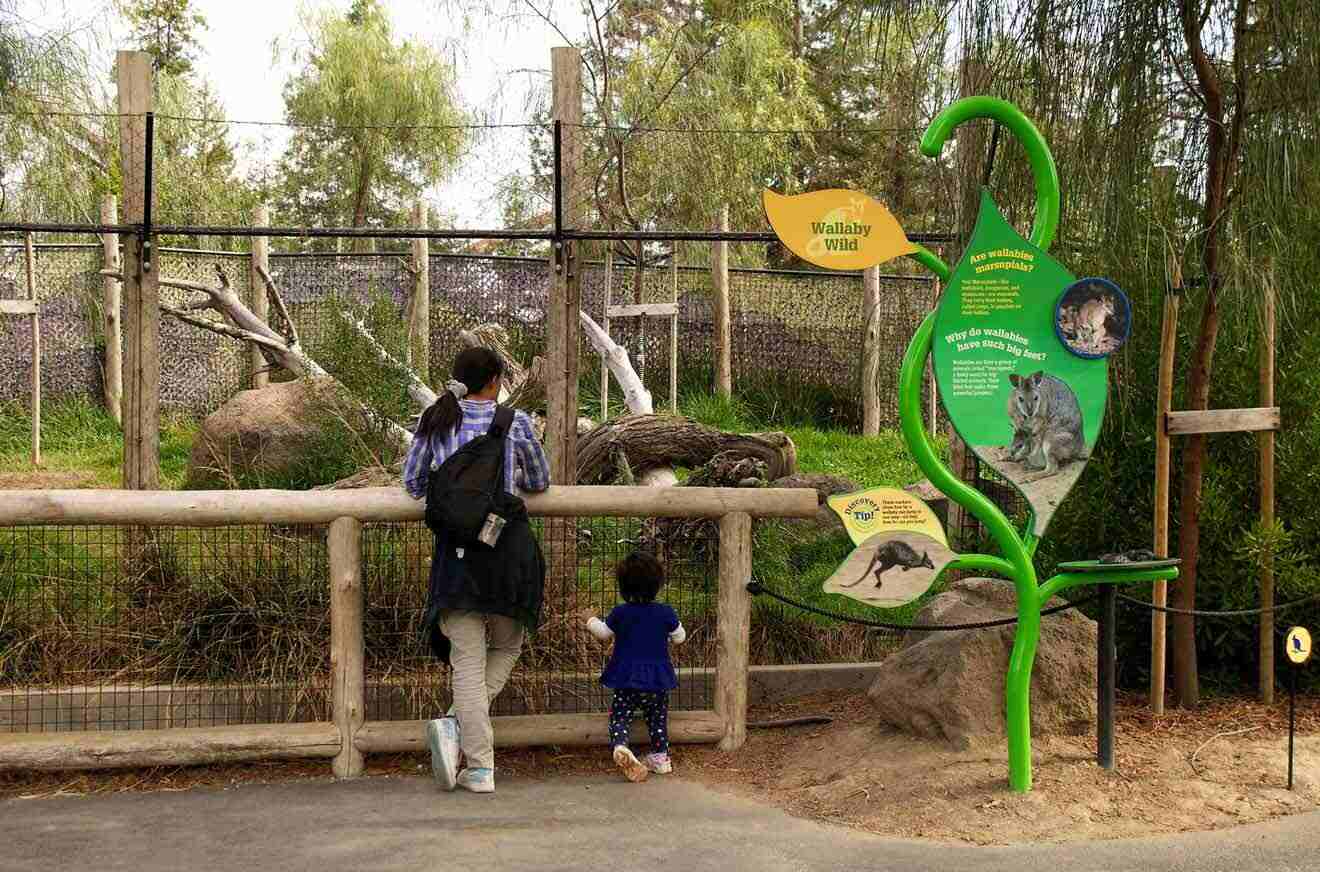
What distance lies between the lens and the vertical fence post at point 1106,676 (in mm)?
4895

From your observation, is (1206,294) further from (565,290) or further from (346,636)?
(346,636)

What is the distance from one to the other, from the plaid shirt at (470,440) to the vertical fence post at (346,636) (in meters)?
0.37

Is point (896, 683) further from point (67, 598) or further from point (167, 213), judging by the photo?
point (167, 213)

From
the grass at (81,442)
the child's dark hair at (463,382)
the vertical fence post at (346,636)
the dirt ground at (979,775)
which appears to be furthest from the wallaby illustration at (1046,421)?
the grass at (81,442)

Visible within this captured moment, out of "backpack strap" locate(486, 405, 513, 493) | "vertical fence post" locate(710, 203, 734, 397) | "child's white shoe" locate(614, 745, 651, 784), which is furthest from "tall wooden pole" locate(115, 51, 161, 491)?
"vertical fence post" locate(710, 203, 734, 397)

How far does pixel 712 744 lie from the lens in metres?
5.71

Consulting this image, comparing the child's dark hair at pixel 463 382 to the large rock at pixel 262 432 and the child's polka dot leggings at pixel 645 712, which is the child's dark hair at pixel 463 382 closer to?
the child's polka dot leggings at pixel 645 712

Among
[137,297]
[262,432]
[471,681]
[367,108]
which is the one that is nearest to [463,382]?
[471,681]

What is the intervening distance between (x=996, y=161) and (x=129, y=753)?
4376 millimetres

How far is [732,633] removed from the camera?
5656 mm

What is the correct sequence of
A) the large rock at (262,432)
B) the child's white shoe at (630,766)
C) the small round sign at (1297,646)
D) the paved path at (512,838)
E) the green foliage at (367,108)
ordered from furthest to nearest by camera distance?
1. the green foliage at (367,108)
2. the large rock at (262,432)
3. the child's white shoe at (630,766)
4. the small round sign at (1297,646)
5. the paved path at (512,838)

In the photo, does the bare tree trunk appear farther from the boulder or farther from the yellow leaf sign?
the boulder

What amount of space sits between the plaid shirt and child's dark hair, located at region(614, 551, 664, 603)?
1.50 ft

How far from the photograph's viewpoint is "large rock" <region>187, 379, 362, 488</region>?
9062 mm
